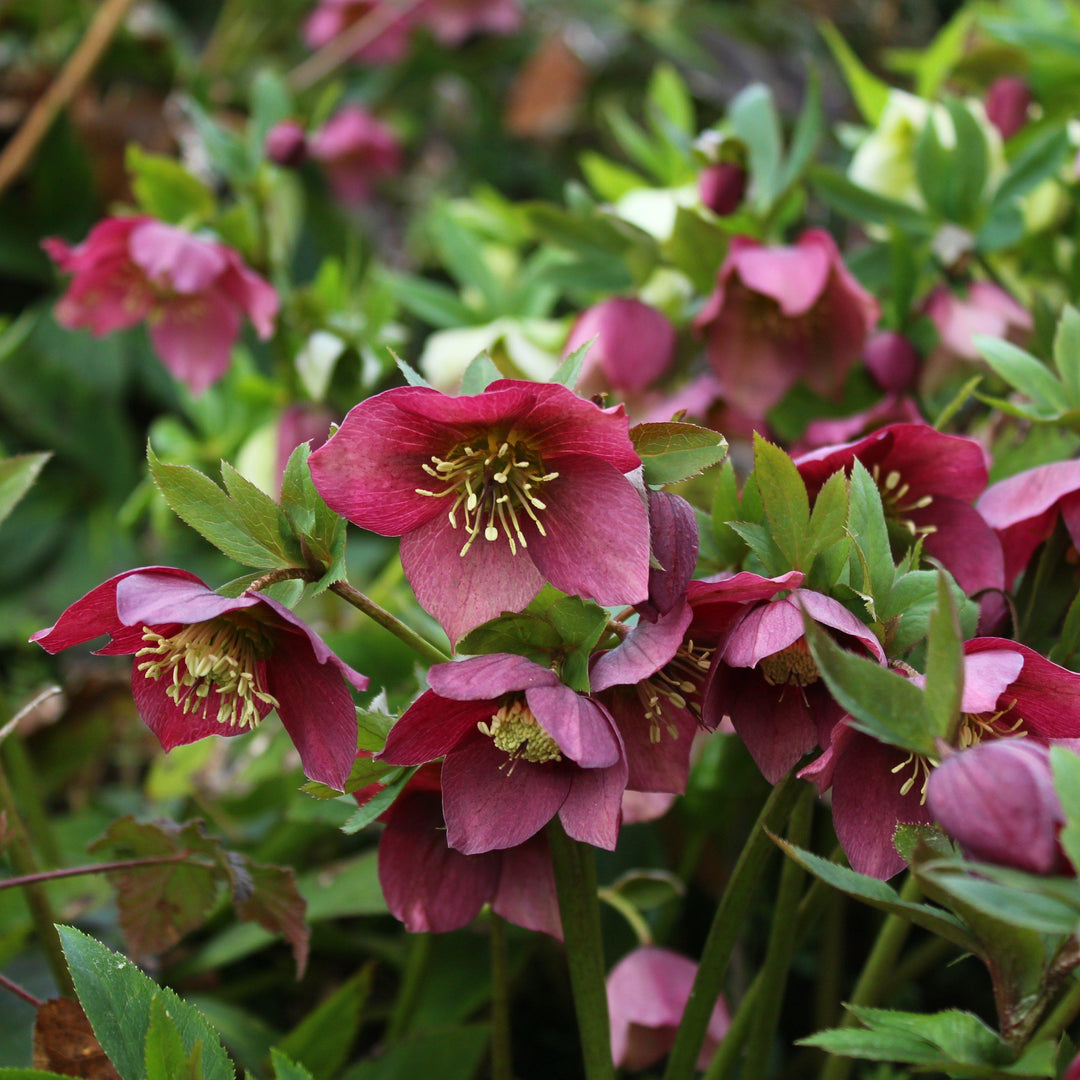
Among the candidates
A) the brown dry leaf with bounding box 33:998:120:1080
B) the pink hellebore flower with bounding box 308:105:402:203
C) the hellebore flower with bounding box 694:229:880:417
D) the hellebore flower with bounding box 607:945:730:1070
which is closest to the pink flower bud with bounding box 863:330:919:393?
the hellebore flower with bounding box 694:229:880:417

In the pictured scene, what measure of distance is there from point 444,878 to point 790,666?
0.62 feet

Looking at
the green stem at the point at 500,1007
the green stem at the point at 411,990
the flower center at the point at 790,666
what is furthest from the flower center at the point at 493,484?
the green stem at the point at 411,990

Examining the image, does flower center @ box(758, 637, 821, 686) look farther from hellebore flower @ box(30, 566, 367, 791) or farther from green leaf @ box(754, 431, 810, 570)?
hellebore flower @ box(30, 566, 367, 791)

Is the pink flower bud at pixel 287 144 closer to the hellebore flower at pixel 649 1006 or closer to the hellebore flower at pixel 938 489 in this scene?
the hellebore flower at pixel 938 489

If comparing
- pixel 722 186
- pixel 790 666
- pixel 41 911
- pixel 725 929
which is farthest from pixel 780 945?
pixel 722 186

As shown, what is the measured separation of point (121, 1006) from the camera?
46 cm

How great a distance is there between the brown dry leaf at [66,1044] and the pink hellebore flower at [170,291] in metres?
0.47

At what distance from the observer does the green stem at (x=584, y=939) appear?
472mm

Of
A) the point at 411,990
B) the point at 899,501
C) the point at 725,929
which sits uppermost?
the point at 899,501

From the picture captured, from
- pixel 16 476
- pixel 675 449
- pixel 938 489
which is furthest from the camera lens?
pixel 16 476

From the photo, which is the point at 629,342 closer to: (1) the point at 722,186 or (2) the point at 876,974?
(1) the point at 722,186

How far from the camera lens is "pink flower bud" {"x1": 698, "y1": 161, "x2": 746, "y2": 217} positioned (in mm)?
811

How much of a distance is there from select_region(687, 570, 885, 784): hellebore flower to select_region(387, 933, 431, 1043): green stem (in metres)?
0.32

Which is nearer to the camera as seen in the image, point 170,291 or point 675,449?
point 675,449
